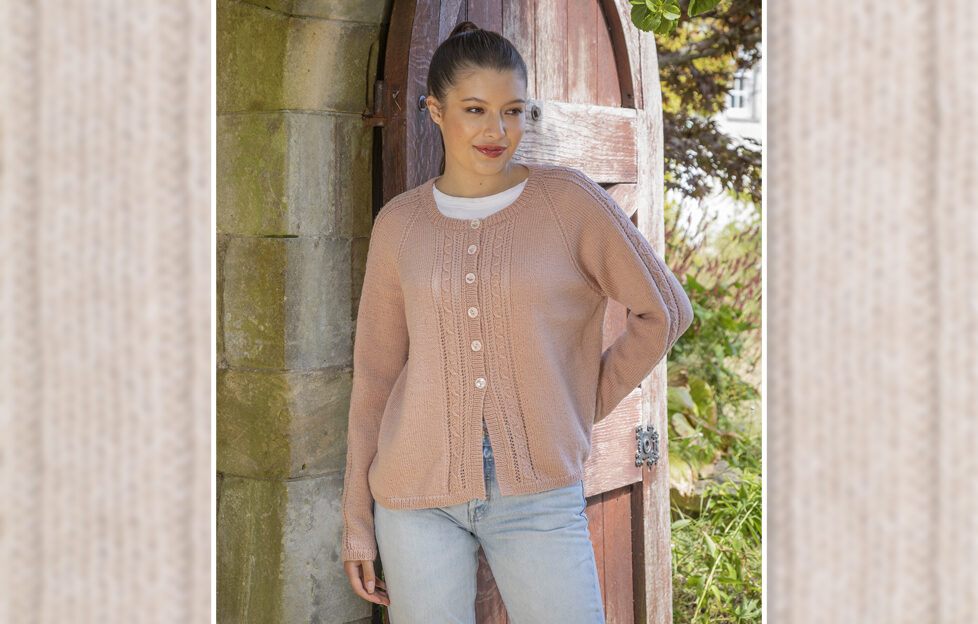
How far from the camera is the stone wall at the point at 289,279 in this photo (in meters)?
2.20

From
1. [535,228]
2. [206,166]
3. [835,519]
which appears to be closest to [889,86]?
[835,519]

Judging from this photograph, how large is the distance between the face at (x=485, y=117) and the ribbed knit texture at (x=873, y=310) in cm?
143

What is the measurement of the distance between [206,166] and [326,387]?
1.92 metres

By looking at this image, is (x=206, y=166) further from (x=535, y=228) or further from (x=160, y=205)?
(x=535, y=228)

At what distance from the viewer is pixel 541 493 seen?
Answer: 1707 millimetres

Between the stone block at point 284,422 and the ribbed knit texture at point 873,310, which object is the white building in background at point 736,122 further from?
the ribbed knit texture at point 873,310

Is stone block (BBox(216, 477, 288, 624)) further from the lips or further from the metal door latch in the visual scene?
the metal door latch

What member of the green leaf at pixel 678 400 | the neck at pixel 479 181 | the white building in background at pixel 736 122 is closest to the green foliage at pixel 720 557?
the green leaf at pixel 678 400

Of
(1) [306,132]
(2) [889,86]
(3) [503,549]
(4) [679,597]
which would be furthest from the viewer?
(4) [679,597]

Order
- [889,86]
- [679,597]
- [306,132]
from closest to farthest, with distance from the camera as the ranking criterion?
[889,86], [306,132], [679,597]

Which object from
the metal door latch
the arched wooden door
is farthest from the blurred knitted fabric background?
the metal door latch

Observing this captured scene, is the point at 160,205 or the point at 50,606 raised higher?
the point at 160,205

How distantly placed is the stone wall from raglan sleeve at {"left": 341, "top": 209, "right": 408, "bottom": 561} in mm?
375

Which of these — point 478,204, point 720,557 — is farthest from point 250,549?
point 720,557
